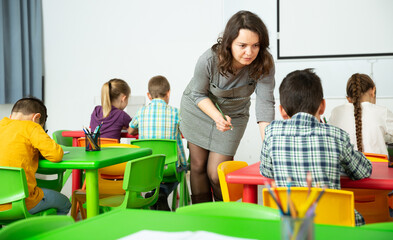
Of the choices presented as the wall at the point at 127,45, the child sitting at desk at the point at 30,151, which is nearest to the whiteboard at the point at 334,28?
the wall at the point at 127,45

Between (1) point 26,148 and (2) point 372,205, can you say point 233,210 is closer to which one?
(2) point 372,205

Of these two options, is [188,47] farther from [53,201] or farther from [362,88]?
[53,201]

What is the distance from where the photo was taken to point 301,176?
1.67 meters

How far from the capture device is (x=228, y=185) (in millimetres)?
1940

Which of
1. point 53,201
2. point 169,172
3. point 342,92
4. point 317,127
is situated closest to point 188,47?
point 342,92

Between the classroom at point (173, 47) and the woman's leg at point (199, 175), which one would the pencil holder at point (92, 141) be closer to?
the woman's leg at point (199, 175)

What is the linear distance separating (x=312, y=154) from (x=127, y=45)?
479cm

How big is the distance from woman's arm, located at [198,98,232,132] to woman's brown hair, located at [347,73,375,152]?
130 cm

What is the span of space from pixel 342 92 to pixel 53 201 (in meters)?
3.89

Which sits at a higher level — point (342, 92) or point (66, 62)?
point (66, 62)

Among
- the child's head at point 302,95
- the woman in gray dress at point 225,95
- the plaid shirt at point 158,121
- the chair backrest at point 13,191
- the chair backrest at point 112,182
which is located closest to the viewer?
the child's head at point 302,95

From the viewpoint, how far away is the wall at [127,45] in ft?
18.8

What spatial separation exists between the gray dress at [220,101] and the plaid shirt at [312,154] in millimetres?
737

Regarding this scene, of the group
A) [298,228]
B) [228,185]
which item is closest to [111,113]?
[228,185]
